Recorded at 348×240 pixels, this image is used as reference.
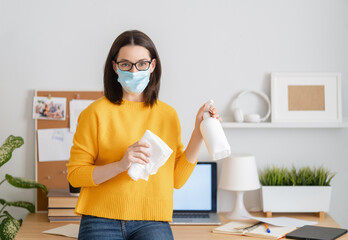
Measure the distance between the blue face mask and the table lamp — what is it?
34.5 inches

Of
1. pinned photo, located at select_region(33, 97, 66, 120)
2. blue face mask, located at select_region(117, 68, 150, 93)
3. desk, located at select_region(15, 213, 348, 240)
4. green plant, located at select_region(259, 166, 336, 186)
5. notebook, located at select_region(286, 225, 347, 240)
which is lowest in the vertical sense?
desk, located at select_region(15, 213, 348, 240)

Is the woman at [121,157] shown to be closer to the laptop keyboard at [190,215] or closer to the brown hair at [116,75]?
the brown hair at [116,75]

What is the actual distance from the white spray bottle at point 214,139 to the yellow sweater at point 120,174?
6.6 inches

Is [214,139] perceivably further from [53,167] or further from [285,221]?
[53,167]

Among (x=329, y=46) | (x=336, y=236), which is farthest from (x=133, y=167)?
(x=329, y=46)

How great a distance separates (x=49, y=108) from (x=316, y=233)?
4.59 feet

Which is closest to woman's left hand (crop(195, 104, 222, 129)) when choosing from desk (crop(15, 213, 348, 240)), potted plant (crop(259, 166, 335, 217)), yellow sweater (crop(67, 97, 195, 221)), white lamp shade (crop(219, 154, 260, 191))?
yellow sweater (crop(67, 97, 195, 221))

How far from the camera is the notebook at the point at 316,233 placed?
1.88m

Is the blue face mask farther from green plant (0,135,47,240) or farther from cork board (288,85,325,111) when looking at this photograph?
cork board (288,85,325,111)

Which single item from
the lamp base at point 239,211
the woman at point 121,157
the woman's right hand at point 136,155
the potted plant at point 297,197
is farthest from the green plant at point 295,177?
the woman's right hand at point 136,155

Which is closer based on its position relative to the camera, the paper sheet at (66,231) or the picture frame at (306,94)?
the paper sheet at (66,231)

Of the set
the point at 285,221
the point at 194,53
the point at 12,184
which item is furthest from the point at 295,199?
the point at 12,184

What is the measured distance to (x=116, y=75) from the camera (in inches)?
61.7

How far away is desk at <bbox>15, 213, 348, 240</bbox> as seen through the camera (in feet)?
6.50
